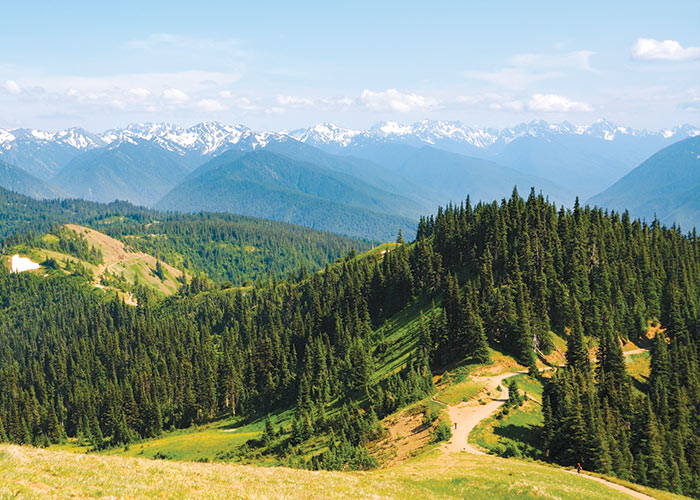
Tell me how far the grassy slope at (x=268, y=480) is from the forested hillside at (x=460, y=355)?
15543 millimetres

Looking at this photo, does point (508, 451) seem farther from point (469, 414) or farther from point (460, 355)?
point (460, 355)

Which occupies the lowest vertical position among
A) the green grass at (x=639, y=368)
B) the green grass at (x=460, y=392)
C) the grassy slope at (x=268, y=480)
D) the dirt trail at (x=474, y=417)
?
the green grass at (x=639, y=368)

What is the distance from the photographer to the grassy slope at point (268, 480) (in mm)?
26047

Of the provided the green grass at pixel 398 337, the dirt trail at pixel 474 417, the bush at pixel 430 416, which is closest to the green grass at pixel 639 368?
the dirt trail at pixel 474 417

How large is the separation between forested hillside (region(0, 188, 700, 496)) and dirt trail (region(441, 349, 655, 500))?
8226 millimetres

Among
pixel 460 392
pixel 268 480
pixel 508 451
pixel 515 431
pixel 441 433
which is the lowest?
pixel 515 431

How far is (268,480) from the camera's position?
36.8 metres

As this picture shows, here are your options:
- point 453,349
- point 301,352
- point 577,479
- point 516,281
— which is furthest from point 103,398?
point 577,479

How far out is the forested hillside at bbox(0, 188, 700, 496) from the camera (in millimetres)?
70750

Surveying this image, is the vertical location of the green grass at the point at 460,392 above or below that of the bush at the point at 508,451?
above

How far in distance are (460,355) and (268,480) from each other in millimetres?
66697

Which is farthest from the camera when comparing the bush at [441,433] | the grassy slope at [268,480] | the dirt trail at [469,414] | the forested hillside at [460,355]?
the forested hillside at [460,355]

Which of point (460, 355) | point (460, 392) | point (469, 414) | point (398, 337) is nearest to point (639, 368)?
point (460, 355)

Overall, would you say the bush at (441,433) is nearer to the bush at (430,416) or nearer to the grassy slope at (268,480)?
the bush at (430,416)
